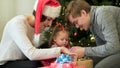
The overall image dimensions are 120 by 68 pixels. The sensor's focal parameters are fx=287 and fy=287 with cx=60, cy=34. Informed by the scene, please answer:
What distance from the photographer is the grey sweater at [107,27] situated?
190cm

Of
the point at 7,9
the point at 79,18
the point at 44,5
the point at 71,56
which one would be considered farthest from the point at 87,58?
the point at 7,9

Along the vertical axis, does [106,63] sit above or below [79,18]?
below

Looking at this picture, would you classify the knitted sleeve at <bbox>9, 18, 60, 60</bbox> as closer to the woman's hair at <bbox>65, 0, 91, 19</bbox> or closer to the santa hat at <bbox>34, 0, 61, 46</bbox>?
the santa hat at <bbox>34, 0, 61, 46</bbox>

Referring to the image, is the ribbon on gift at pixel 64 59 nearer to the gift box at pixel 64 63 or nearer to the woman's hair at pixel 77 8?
the gift box at pixel 64 63

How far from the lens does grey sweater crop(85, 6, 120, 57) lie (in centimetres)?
190

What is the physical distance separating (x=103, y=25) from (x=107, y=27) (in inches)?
1.3

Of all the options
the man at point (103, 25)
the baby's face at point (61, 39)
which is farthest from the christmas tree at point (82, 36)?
the man at point (103, 25)

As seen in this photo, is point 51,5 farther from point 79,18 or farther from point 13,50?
point 13,50

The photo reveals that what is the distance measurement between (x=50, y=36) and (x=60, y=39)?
0.47ft

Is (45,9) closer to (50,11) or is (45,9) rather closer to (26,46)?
(50,11)

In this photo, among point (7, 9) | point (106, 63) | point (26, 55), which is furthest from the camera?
point (7, 9)

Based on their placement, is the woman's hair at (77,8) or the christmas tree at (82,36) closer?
the woman's hair at (77,8)

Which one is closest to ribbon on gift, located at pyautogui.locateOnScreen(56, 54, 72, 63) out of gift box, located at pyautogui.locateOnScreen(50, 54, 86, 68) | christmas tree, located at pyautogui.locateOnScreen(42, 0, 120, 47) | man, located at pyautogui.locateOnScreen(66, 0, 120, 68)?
gift box, located at pyautogui.locateOnScreen(50, 54, 86, 68)

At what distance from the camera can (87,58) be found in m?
2.22
